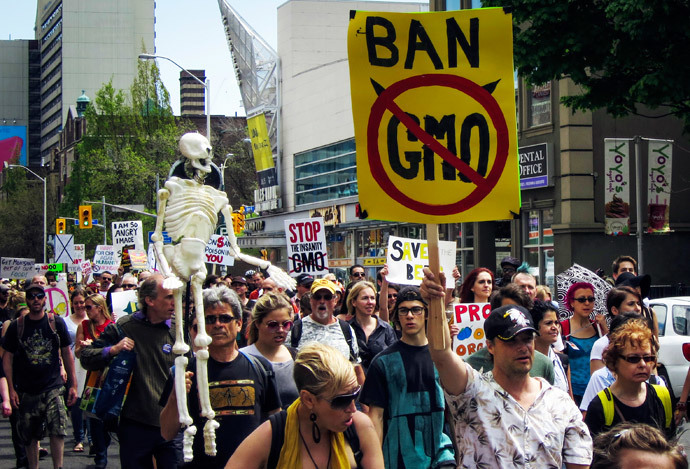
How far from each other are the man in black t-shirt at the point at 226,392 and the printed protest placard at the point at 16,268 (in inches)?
992

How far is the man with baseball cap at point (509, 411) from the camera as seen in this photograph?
4148 mm

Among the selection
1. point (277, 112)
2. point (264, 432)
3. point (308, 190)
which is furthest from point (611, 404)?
point (277, 112)

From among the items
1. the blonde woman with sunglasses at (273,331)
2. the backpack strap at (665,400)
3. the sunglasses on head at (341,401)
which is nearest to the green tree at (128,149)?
the blonde woman with sunglasses at (273,331)

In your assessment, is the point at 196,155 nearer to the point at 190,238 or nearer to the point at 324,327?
the point at 190,238

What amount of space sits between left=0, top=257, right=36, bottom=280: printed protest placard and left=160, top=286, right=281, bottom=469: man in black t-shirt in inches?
992

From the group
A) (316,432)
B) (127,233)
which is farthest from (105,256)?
(316,432)

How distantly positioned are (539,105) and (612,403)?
69.5 feet

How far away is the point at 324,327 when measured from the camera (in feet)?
25.2

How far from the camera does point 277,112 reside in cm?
4988

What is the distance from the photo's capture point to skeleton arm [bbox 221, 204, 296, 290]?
5.33 m

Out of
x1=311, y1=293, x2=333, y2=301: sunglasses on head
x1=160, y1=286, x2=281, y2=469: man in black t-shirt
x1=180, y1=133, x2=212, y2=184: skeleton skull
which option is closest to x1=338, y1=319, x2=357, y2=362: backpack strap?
x1=311, y1=293, x2=333, y2=301: sunglasses on head

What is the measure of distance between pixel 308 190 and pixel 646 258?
79.2 ft

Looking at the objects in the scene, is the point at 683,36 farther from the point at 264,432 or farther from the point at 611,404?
the point at 264,432

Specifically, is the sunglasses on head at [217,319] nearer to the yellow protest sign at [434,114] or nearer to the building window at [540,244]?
the yellow protest sign at [434,114]
